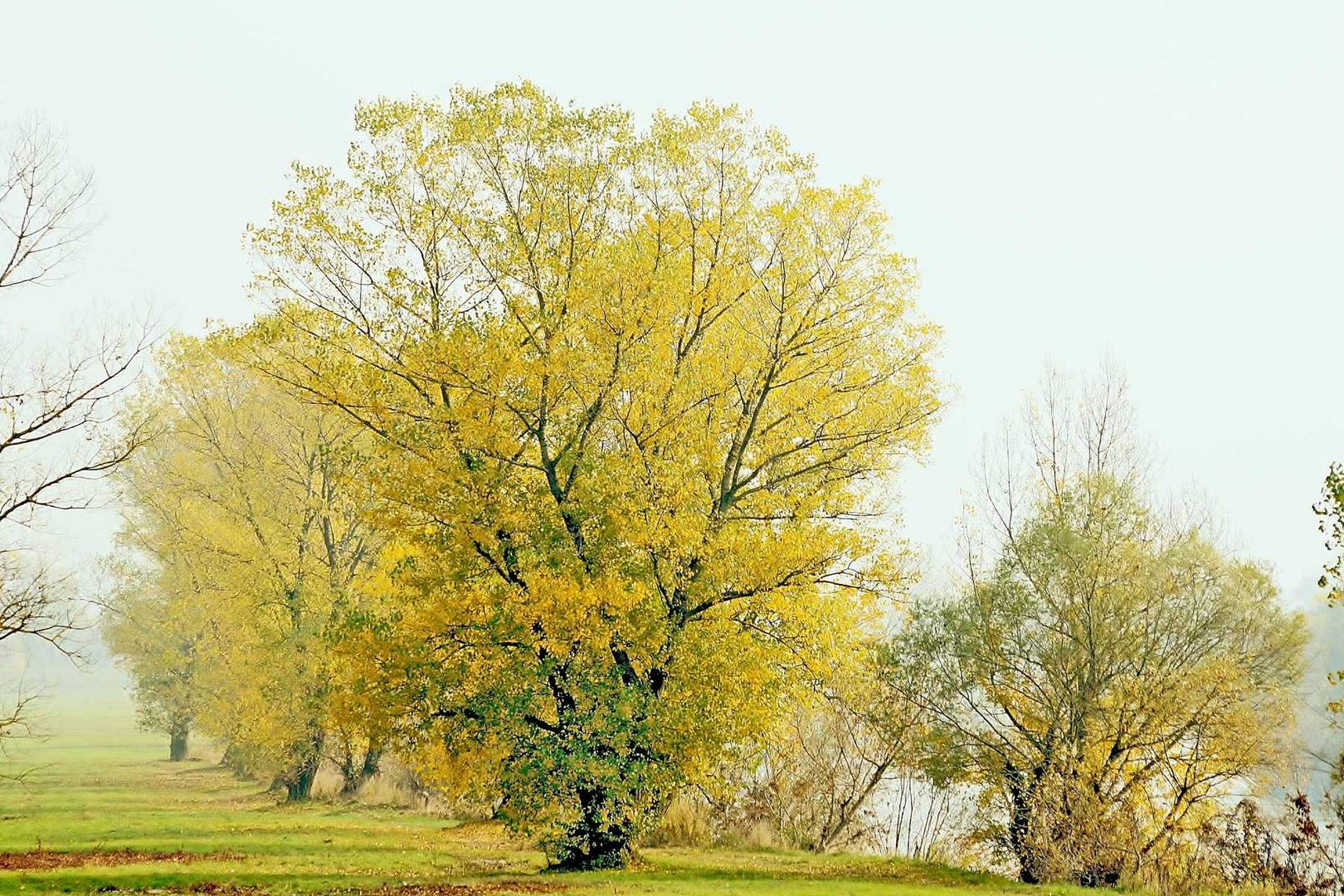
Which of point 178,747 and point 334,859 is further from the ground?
point 334,859

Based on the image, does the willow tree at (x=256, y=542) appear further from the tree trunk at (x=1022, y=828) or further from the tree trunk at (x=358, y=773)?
the tree trunk at (x=1022, y=828)

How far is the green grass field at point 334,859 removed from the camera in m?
16.4

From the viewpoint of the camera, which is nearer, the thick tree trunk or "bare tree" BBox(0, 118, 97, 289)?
the thick tree trunk

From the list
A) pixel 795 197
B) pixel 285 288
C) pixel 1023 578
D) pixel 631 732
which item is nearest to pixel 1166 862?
pixel 1023 578

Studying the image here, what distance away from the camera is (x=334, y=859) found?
776 inches

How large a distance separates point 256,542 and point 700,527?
63.2ft

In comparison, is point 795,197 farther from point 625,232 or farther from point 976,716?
point 976,716

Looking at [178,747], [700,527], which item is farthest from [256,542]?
[178,747]

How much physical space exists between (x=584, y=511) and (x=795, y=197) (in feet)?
27.5

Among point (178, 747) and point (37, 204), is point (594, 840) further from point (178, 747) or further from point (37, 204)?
point (178, 747)

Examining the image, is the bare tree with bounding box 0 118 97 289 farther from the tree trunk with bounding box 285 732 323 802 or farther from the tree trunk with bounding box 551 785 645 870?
the tree trunk with bounding box 285 732 323 802

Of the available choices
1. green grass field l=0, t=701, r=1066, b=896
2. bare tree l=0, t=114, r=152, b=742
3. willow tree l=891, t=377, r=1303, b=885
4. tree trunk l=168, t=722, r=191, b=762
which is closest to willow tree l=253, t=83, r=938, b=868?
green grass field l=0, t=701, r=1066, b=896

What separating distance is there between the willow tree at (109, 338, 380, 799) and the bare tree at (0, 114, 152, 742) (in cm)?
763

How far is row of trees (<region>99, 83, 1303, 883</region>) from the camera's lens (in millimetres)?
18234
